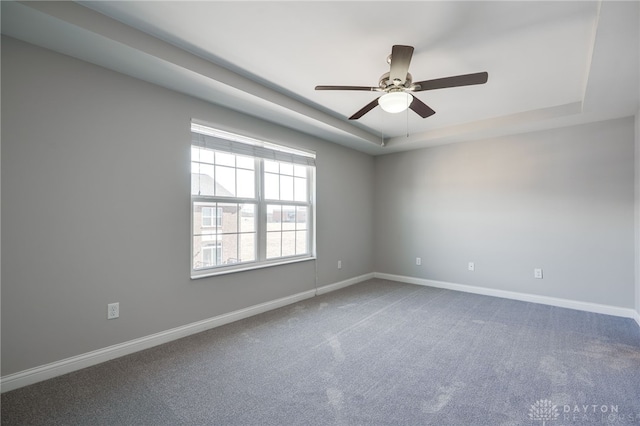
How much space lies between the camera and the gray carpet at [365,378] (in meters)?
1.74

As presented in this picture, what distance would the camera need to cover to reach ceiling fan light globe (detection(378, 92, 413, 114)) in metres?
2.26

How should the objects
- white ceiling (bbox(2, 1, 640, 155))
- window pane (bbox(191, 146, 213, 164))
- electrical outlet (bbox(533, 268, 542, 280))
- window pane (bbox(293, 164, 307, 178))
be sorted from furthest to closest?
window pane (bbox(293, 164, 307, 178)) < electrical outlet (bbox(533, 268, 542, 280)) < window pane (bbox(191, 146, 213, 164)) < white ceiling (bbox(2, 1, 640, 155))

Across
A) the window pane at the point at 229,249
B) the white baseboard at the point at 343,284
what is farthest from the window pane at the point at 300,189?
the white baseboard at the point at 343,284

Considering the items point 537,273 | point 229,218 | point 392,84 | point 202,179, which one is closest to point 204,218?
point 229,218

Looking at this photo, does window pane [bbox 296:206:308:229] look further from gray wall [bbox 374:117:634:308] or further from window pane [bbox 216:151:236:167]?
gray wall [bbox 374:117:634:308]

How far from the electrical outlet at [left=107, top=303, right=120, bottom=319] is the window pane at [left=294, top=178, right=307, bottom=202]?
7.76ft

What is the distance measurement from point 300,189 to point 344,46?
2.21 m

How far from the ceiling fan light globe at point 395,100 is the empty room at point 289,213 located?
0.9 inches

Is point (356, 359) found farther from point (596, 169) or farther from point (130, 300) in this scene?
point (596, 169)

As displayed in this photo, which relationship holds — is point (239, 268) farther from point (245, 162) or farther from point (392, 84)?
point (392, 84)

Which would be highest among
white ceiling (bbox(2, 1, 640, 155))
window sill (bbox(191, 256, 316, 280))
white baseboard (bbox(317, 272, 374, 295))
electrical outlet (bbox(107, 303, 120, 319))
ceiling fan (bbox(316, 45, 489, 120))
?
white ceiling (bbox(2, 1, 640, 155))

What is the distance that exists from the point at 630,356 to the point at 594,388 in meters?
0.85

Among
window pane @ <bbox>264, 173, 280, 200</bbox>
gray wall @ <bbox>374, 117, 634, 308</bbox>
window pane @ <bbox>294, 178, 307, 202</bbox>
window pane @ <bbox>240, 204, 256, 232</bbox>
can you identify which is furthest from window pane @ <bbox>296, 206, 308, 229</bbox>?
gray wall @ <bbox>374, 117, 634, 308</bbox>

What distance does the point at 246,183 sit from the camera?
3.50m
